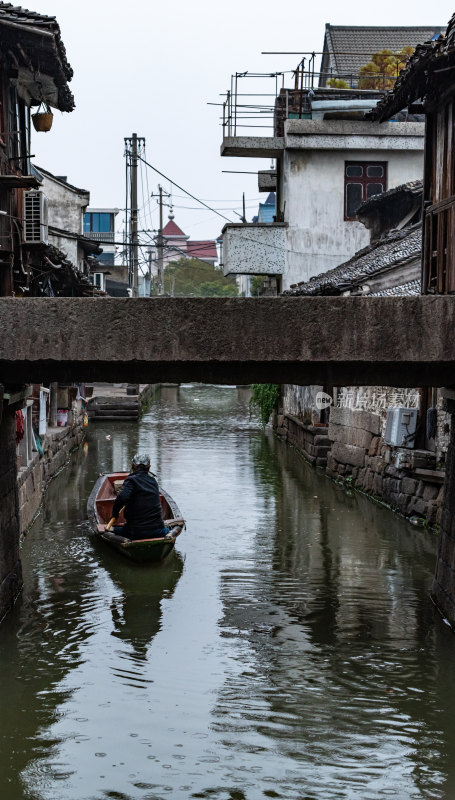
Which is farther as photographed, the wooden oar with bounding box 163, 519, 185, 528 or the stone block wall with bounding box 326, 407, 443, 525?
the stone block wall with bounding box 326, 407, 443, 525

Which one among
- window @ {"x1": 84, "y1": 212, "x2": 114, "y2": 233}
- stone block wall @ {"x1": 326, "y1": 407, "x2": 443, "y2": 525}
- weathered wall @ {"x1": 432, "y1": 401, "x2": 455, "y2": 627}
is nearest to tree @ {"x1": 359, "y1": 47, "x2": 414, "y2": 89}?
stone block wall @ {"x1": 326, "y1": 407, "x2": 443, "y2": 525}

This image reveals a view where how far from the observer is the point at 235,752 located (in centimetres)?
702

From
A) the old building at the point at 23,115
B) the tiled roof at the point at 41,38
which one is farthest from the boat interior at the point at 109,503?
the tiled roof at the point at 41,38

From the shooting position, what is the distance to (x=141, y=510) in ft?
40.2

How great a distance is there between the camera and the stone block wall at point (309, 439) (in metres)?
21.6

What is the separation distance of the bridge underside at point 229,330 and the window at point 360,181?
2042 centimetres

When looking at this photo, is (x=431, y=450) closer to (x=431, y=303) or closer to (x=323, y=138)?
(x=431, y=303)

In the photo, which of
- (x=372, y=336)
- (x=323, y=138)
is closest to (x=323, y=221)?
(x=323, y=138)

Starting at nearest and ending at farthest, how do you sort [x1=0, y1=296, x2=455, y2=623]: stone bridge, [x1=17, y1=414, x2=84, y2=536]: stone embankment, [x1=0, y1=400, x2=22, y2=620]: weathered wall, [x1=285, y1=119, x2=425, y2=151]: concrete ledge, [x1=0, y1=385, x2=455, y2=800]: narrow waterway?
[x1=0, y1=385, x2=455, y2=800]: narrow waterway, [x1=0, y1=296, x2=455, y2=623]: stone bridge, [x1=0, y1=400, x2=22, y2=620]: weathered wall, [x1=17, y1=414, x2=84, y2=536]: stone embankment, [x1=285, y1=119, x2=425, y2=151]: concrete ledge

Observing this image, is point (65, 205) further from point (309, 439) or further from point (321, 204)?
point (309, 439)

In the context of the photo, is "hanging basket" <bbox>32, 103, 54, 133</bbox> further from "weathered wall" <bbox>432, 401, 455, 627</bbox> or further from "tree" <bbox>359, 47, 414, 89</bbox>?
"tree" <bbox>359, 47, 414, 89</bbox>

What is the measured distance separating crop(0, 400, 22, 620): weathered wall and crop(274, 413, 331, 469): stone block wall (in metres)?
11.7

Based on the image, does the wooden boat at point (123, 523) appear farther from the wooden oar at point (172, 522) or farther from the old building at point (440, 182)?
the old building at point (440, 182)

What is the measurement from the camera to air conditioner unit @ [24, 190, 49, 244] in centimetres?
1524
